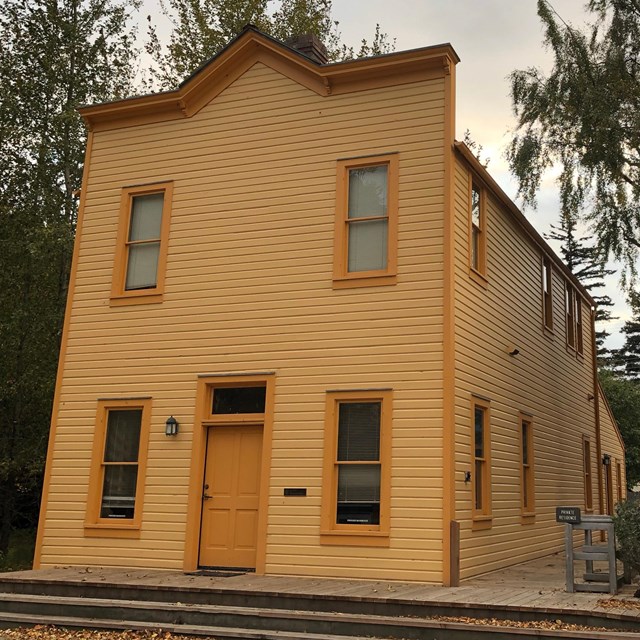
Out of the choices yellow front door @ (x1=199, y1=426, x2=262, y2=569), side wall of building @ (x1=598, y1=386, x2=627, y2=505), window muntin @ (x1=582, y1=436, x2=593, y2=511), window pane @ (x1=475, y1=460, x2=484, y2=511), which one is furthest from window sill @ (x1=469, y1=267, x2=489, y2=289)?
side wall of building @ (x1=598, y1=386, x2=627, y2=505)

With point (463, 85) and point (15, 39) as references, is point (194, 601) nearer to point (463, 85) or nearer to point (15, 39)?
point (463, 85)

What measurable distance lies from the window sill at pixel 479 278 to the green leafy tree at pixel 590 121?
4.59 meters

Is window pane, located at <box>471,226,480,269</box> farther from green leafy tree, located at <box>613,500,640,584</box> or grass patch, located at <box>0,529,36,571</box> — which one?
grass patch, located at <box>0,529,36,571</box>

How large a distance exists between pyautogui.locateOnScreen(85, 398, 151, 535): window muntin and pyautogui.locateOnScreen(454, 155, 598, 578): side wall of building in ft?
15.4

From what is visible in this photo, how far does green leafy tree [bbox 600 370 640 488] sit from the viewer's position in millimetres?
34562

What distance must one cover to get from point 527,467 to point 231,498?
233 inches

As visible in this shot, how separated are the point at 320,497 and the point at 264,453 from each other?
1033mm

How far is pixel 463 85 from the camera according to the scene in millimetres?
12859

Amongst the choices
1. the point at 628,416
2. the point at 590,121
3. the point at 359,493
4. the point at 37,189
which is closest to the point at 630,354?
the point at 628,416

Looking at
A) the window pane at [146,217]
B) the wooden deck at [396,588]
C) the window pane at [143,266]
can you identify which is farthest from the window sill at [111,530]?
the window pane at [146,217]

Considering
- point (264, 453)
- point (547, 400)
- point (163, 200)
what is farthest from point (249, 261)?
point (547, 400)

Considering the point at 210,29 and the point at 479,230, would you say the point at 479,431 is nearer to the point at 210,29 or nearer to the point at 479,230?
the point at 479,230

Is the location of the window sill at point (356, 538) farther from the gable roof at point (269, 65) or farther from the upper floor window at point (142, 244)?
the gable roof at point (269, 65)

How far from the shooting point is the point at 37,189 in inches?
769
